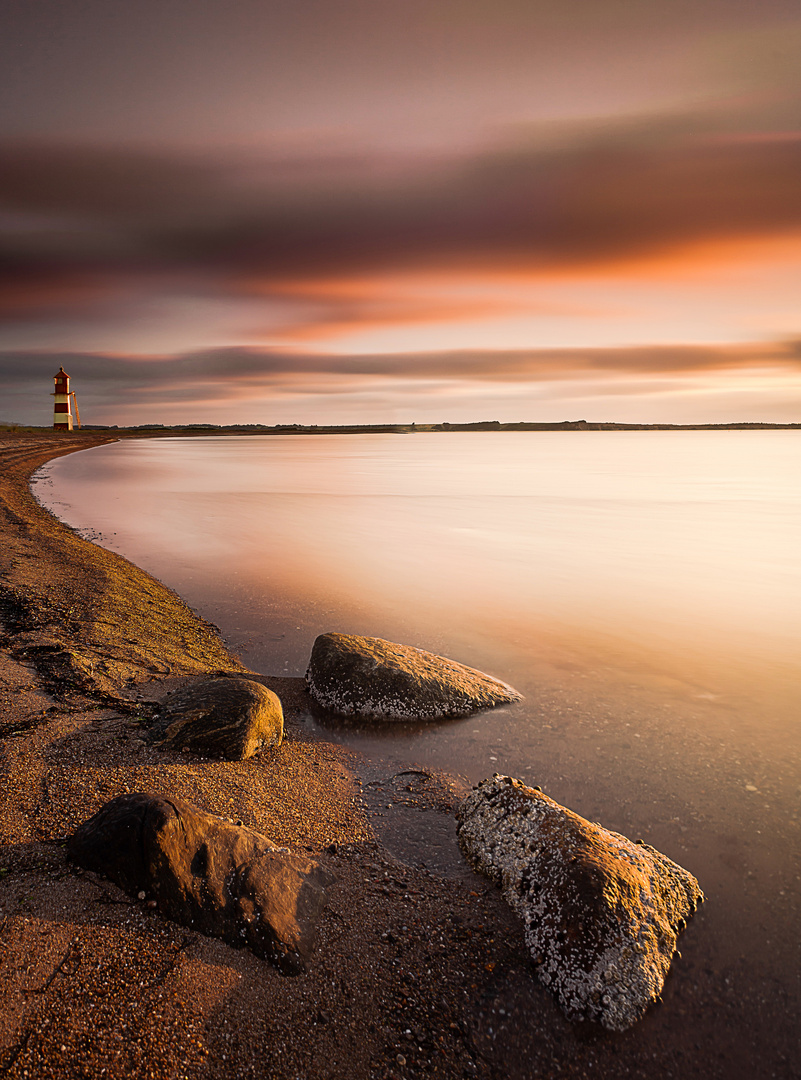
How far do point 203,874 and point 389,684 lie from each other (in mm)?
3126

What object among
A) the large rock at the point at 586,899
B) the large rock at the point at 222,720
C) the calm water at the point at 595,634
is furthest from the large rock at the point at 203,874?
the calm water at the point at 595,634

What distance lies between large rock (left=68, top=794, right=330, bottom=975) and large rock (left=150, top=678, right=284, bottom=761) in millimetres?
1377

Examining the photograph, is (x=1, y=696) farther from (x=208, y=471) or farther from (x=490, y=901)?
(x=208, y=471)

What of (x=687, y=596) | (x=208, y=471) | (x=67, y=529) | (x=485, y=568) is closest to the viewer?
(x=687, y=596)

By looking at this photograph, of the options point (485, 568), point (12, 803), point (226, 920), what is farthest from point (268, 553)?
point (226, 920)

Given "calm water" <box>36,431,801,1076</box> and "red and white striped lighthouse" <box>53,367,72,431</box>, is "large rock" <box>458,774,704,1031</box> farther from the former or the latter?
"red and white striped lighthouse" <box>53,367,72,431</box>

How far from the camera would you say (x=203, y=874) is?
321 cm

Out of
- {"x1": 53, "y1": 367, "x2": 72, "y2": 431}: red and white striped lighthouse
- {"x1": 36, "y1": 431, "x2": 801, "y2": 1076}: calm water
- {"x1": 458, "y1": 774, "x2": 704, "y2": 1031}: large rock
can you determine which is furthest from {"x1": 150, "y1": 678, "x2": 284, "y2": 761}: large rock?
{"x1": 53, "y1": 367, "x2": 72, "y2": 431}: red and white striped lighthouse

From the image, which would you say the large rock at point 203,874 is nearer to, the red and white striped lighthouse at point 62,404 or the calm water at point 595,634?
the calm water at point 595,634

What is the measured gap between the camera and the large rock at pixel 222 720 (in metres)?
4.86

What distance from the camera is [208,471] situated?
43812 mm

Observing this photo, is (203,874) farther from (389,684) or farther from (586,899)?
(389,684)

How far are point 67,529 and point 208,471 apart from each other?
29.3 m

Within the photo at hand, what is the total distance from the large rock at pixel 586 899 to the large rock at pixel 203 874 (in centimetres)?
122
